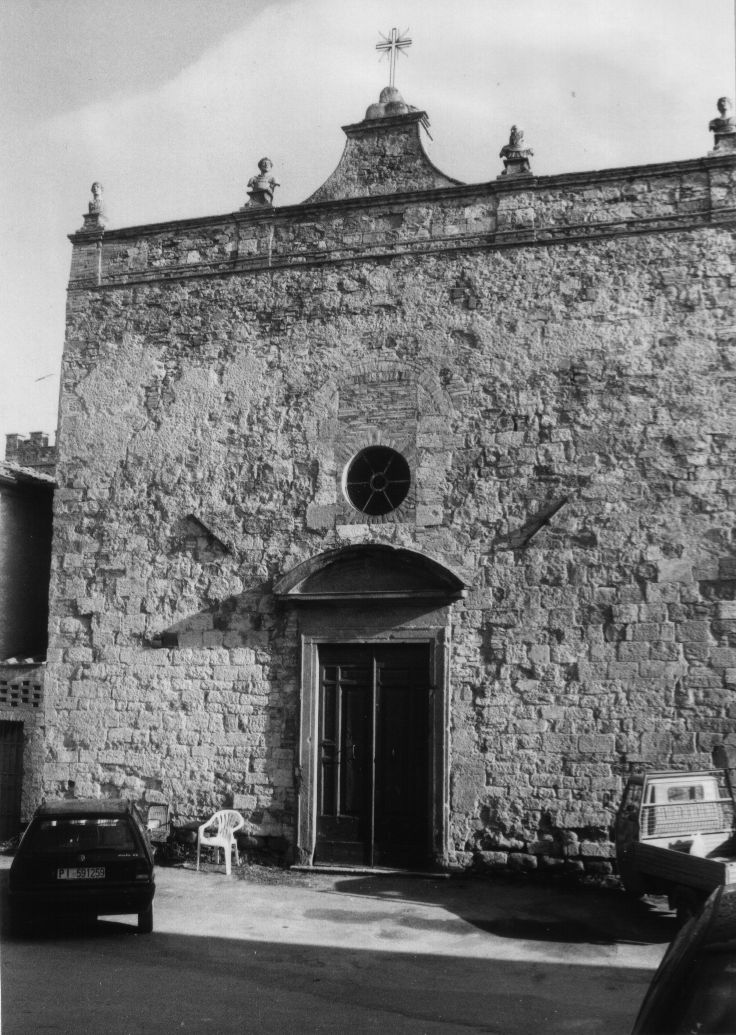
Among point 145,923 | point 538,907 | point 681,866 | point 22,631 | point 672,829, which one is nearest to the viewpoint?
point 681,866

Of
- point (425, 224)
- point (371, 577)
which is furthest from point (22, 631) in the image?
point (425, 224)

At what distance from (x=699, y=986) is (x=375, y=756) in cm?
812

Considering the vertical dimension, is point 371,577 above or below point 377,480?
below

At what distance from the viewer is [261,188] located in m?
11.9

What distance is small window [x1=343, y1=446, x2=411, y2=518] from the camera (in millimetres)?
10906

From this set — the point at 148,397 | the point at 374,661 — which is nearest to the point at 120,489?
the point at 148,397

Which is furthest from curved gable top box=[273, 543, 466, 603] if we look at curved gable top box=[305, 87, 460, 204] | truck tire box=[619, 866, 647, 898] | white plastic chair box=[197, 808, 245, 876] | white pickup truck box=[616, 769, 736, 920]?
curved gable top box=[305, 87, 460, 204]

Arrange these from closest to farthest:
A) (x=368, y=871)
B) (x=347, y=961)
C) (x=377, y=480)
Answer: (x=347, y=961), (x=368, y=871), (x=377, y=480)

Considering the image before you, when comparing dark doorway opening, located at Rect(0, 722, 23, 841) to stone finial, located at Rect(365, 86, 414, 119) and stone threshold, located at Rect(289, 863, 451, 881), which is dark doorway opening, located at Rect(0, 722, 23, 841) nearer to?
stone threshold, located at Rect(289, 863, 451, 881)

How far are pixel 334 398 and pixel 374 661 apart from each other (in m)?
3.01

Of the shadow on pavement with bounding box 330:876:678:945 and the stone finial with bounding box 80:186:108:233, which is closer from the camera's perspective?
the shadow on pavement with bounding box 330:876:678:945

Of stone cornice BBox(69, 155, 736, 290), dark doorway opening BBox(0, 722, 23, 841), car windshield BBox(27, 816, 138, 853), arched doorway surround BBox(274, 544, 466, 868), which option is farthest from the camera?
dark doorway opening BBox(0, 722, 23, 841)

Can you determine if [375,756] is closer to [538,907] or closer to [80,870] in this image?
[538,907]

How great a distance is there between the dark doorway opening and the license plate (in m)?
4.54
